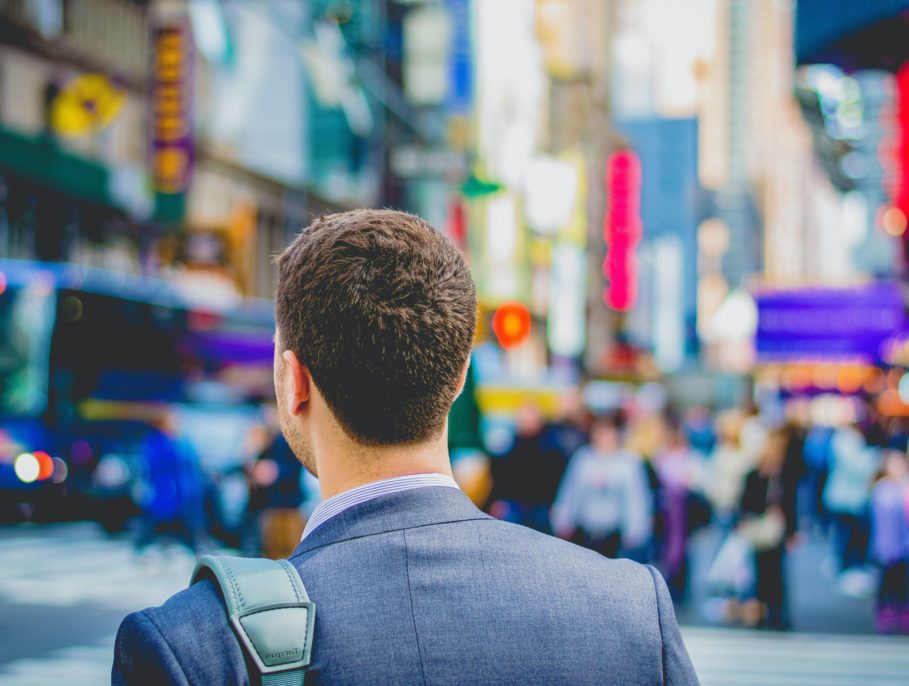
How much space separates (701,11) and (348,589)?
159446 mm

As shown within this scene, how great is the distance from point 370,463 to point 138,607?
31.9ft

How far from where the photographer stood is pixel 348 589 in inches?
63.2

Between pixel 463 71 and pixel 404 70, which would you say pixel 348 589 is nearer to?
pixel 404 70

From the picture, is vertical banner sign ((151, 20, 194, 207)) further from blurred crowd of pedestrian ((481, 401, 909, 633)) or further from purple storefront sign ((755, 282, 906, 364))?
blurred crowd of pedestrian ((481, 401, 909, 633))

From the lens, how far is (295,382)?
178 centimetres

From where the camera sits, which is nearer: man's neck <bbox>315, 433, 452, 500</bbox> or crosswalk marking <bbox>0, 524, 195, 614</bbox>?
man's neck <bbox>315, 433, 452, 500</bbox>

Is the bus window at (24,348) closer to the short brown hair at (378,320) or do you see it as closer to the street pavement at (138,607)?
the street pavement at (138,607)

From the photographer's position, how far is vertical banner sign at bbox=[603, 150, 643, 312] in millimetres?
58844

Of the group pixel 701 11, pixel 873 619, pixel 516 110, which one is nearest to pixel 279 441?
pixel 873 619

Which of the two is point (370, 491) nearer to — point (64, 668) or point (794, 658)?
point (64, 668)

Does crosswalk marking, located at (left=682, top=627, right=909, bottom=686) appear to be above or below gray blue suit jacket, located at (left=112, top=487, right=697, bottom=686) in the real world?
below

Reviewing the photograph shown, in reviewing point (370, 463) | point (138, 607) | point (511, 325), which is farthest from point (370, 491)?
point (511, 325)

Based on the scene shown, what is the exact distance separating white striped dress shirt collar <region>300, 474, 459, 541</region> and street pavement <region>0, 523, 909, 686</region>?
22.0ft

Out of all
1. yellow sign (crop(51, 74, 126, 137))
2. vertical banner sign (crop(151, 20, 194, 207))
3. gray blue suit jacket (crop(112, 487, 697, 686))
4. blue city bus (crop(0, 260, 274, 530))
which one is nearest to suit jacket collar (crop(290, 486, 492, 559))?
gray blue suit jacket (crop(112, 487, 697, 686))
